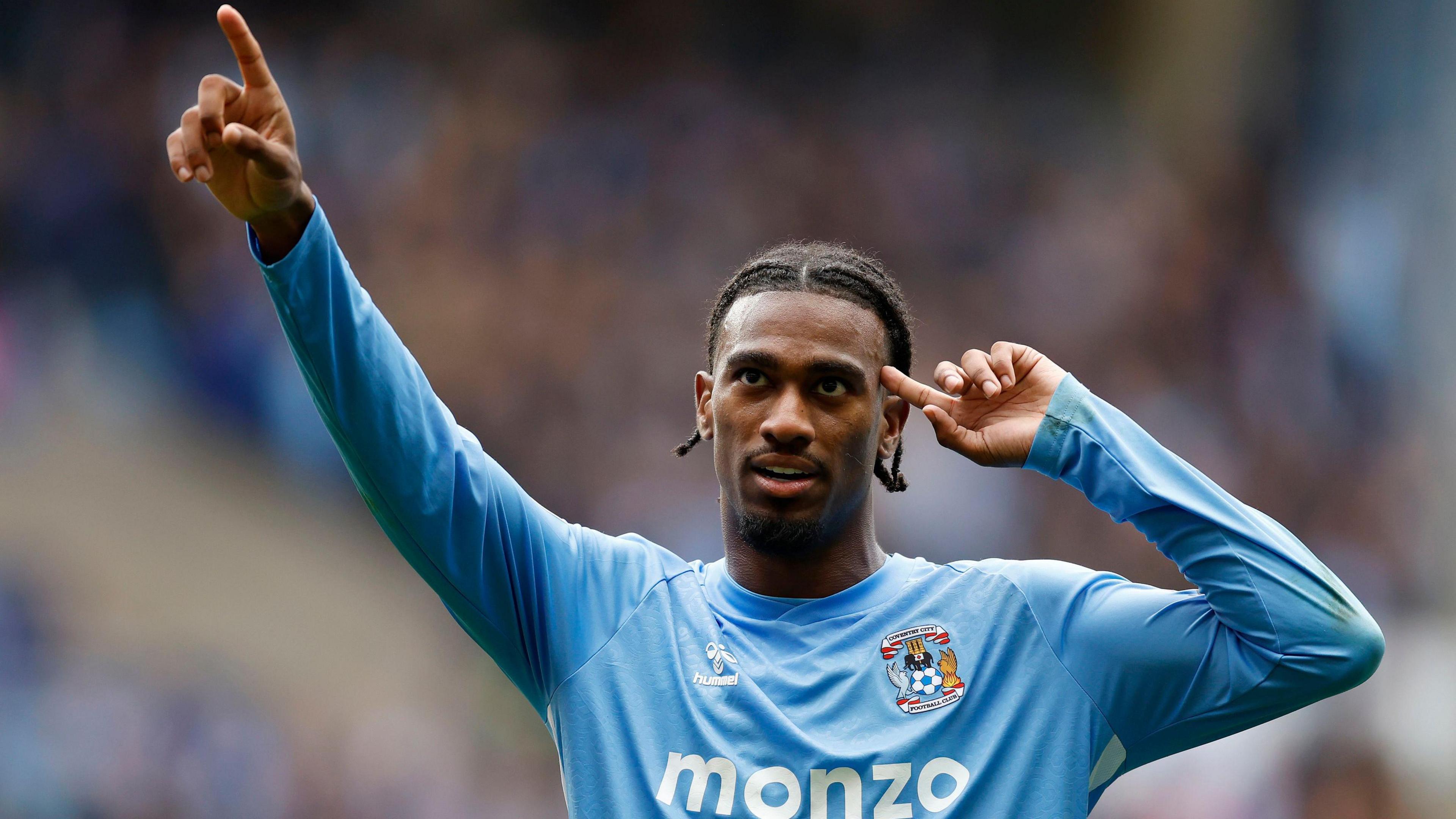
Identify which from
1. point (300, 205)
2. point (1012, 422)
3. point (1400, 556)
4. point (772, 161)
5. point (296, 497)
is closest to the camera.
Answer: point (300, 205)

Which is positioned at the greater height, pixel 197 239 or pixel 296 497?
pixel 197 239

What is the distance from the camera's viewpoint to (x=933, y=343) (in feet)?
29.1

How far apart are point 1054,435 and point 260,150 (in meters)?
1.68

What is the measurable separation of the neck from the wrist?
119 cm

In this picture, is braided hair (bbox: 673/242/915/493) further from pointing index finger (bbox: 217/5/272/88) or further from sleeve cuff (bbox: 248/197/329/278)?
pointing index finger (bbox: 217/5/272/88)

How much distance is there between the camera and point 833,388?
2992 mm

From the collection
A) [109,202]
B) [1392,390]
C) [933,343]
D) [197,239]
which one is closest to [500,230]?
[197,239]

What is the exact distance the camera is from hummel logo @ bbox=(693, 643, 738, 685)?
110 inches

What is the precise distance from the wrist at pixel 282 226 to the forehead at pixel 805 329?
1.07 metres

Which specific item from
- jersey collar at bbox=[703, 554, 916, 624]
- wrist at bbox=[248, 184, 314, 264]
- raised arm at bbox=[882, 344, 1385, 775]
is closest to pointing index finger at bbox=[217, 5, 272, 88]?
wrist at bbox=[248, 184, 314, 264]

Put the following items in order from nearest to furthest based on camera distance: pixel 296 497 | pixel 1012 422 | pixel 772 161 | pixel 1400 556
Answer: pixel 1012 422 < pixel 296 497 < pixel 1400 556 < pixel 772 161

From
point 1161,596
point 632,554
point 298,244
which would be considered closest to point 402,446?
point 298,244

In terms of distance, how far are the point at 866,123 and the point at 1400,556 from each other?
15.5 feet

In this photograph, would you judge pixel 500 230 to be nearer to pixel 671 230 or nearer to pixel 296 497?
pixel 671 230
